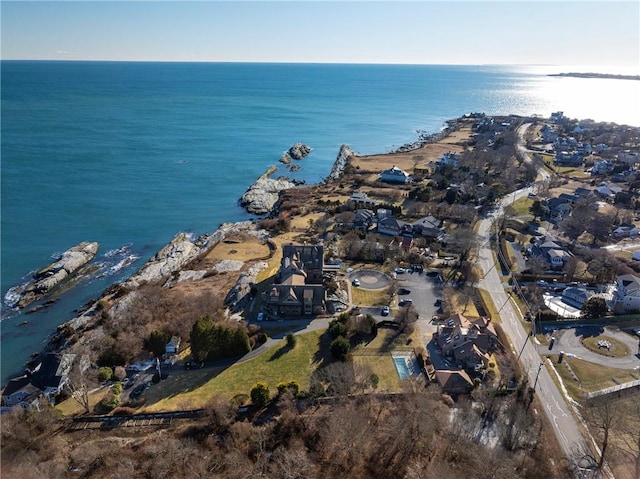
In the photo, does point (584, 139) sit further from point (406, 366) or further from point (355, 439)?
point (355, 439)

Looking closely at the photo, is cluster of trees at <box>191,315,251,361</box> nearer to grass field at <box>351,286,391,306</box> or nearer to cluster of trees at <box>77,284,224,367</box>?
cluster of trees at <box>77,284,224,367</box>

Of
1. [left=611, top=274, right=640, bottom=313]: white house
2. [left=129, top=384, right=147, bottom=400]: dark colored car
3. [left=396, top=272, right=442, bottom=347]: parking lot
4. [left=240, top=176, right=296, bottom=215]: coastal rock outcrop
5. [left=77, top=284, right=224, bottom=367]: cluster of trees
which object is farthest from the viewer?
[left=240, top=176, right=296, bottom=215]: coastal rock outcrop

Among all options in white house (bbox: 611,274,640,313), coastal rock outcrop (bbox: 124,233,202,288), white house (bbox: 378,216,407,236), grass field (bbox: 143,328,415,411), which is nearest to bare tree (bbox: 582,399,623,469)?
grass field (bbox: 143,328,415,411)

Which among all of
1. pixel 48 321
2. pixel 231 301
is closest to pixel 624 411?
pixel 231 301

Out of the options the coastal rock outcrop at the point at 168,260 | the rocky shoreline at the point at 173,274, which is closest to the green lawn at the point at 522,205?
the rocky shoreline at the point at 173,274

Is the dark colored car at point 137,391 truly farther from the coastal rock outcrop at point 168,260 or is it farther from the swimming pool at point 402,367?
the swimming pool at point 402,367

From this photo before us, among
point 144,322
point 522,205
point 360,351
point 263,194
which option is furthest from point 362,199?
point 144,322

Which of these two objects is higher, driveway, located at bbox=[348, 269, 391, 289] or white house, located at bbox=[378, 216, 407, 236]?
white house, located at bbox=[378, 216, 407, 236]
